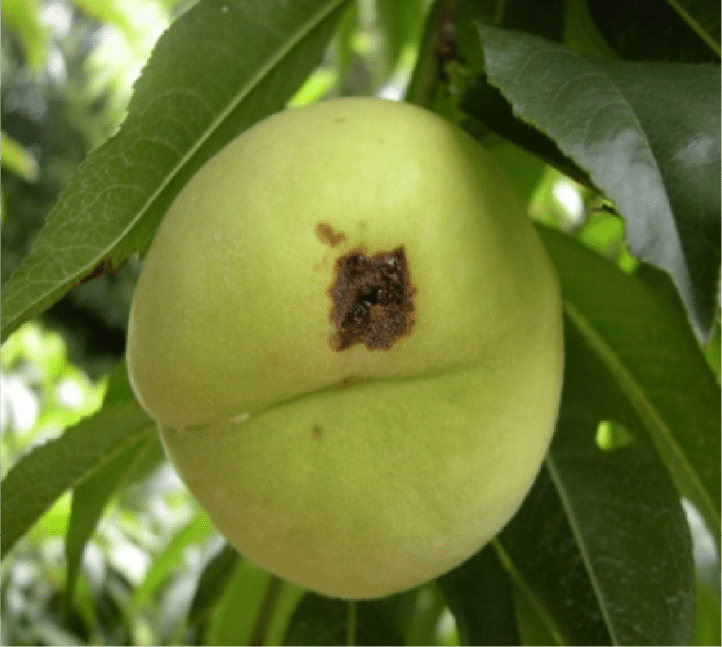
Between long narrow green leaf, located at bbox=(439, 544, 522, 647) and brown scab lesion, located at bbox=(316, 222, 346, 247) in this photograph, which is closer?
brown scab lesion, located at bbox=(316, 222, 346, 247)

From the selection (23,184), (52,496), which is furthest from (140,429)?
(23,184)

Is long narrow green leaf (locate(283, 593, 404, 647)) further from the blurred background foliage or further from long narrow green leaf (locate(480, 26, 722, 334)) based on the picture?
long narrow green leaf (locate(480, 26, 722, 334))

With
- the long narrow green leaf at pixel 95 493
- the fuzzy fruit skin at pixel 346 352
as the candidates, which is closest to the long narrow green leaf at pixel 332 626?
the long narrow green leaf at pixel 95 493

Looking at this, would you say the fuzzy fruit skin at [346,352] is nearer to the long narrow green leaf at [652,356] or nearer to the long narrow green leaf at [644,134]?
the long narrow green leaf at [644,134]

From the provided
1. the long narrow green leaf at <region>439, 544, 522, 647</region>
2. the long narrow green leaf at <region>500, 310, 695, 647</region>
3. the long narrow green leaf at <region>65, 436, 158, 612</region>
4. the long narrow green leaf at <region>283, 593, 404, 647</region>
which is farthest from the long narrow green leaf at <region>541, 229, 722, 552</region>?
the long narrow green leaf at <region>65, 436, 158, 612</region>

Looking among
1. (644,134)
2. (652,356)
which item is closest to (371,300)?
(644,134)

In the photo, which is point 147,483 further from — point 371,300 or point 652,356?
point 371,300
